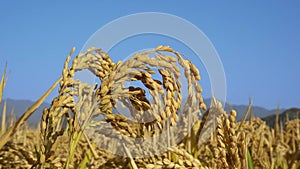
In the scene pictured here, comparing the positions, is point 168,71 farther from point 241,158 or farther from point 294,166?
point 294,166

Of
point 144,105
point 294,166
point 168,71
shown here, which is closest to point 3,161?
point 144,105

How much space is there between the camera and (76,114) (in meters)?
1.34

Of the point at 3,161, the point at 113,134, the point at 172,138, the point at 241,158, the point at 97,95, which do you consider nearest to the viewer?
the point at 241,158

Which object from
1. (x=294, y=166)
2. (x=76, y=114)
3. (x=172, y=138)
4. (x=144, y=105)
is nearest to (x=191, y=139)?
(x=172, y=138)

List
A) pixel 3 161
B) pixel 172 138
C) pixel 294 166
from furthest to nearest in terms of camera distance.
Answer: pixel 294 166 → pixel 3 161 → pixel 172 138

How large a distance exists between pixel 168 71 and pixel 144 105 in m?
0.14

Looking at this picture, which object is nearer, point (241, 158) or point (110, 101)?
point (241, 158)

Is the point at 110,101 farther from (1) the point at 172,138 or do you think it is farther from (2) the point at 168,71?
(1) the point at 172,138

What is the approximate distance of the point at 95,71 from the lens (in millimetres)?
1382

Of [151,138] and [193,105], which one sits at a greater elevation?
[193,105]

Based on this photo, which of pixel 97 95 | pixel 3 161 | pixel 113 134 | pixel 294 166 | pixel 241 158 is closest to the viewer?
pixel 241 158

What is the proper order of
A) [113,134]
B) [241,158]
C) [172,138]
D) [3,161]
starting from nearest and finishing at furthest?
1. [241,158]
2. [113,134]
3. [172,138]
4. [3,161]

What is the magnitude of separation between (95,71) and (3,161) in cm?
81

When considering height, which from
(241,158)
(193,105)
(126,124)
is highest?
(193,105)
